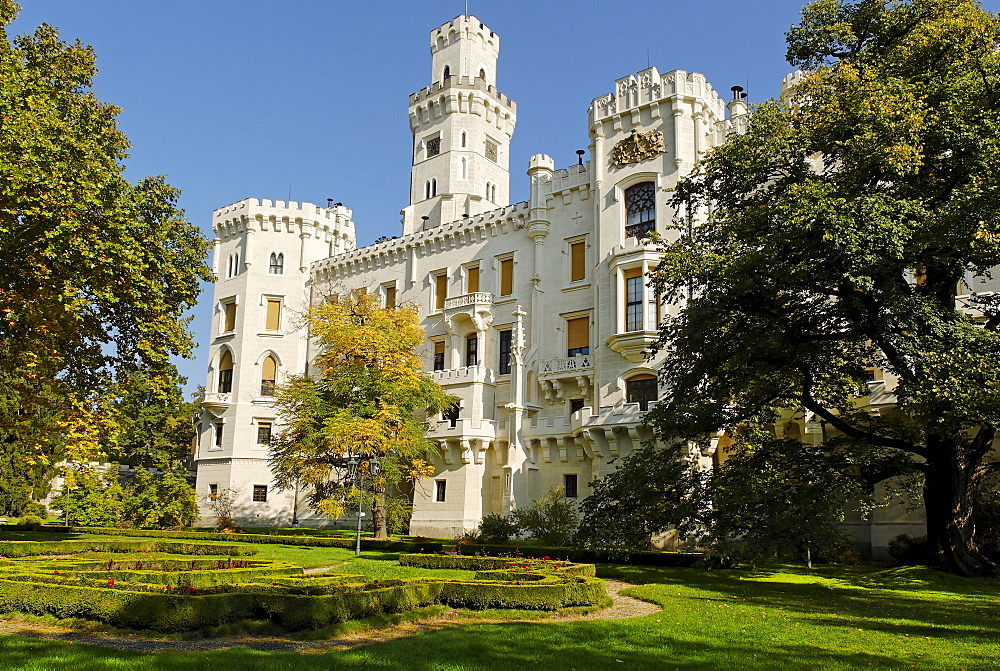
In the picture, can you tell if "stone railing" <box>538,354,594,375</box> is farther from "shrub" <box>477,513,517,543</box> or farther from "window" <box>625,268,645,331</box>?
"shrub" <box>477,513,517,543</box>

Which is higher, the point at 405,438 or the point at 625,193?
the point at 625,193

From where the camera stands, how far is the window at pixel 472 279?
4323 cm

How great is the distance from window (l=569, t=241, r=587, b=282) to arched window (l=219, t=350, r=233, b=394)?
23.0 metres

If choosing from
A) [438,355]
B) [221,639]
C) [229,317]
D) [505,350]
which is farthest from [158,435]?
[221,639]

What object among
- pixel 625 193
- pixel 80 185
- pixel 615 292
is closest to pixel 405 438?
pixel 615 292

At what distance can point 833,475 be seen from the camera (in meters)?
19.6

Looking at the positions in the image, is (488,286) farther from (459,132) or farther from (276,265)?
(276,265)

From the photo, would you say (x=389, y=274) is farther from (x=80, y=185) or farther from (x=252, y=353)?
(x=80, y=185)

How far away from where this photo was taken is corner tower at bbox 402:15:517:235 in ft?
164

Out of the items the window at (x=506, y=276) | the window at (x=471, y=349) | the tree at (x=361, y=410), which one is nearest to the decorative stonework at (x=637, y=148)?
the window at (x=506, y=276)

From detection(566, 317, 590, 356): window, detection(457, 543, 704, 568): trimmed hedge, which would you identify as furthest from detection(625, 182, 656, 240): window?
detection(457, 543, 704, 568): trimmed hedge

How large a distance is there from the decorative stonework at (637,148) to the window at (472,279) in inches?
404

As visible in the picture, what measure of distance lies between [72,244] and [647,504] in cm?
1596

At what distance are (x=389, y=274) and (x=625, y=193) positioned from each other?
16453mm
